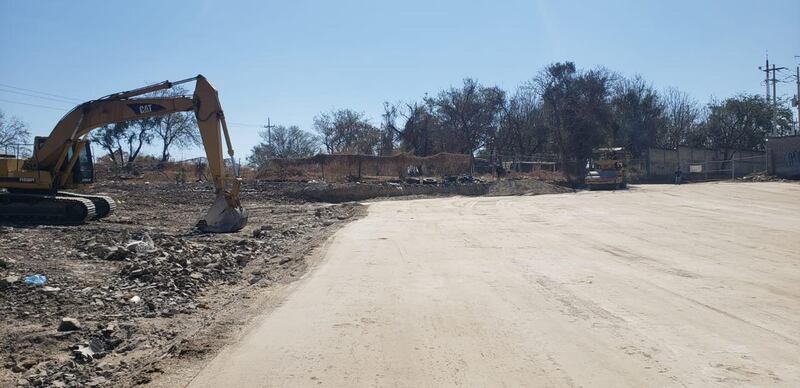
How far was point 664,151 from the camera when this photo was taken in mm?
61906

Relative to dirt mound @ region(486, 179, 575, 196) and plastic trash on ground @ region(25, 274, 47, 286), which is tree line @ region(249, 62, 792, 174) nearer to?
dirt mound @ region(486, 179, 575, 196)

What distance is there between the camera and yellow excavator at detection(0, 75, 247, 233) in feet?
69.1

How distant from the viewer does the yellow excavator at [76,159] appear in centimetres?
2105

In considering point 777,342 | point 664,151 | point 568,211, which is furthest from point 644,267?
point 664,151

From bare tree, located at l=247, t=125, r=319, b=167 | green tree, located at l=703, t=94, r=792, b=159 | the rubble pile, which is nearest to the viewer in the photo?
the rubble pile

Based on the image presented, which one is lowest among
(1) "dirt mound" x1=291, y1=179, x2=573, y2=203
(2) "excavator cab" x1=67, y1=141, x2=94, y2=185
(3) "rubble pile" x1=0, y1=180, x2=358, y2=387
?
(3) "rubble pile" x1=0, y1=180, x2=358, y2=387

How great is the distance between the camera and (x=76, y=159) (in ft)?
73.9

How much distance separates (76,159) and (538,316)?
794 inches

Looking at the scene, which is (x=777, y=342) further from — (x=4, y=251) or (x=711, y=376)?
(x=4, y=251)

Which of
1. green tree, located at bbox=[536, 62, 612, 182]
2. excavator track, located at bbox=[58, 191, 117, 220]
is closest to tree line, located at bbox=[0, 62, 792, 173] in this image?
green tree, located at bbox=[536, 62, 612, 182]

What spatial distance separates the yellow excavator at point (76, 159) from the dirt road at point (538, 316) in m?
6.42

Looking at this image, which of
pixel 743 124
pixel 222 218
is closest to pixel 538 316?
pixel 222 218

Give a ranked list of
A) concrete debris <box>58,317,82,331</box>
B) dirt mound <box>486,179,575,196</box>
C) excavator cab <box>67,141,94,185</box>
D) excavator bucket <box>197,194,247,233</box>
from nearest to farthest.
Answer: concrete debris <box>58,317,82,331</box>
excavator bucket <box>197,194,247,233</box>
excavator cab <box>67,141,94,185</box>
dirt mound <box>486,179,575,196</box>

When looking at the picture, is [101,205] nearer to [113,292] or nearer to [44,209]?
[44,209]
